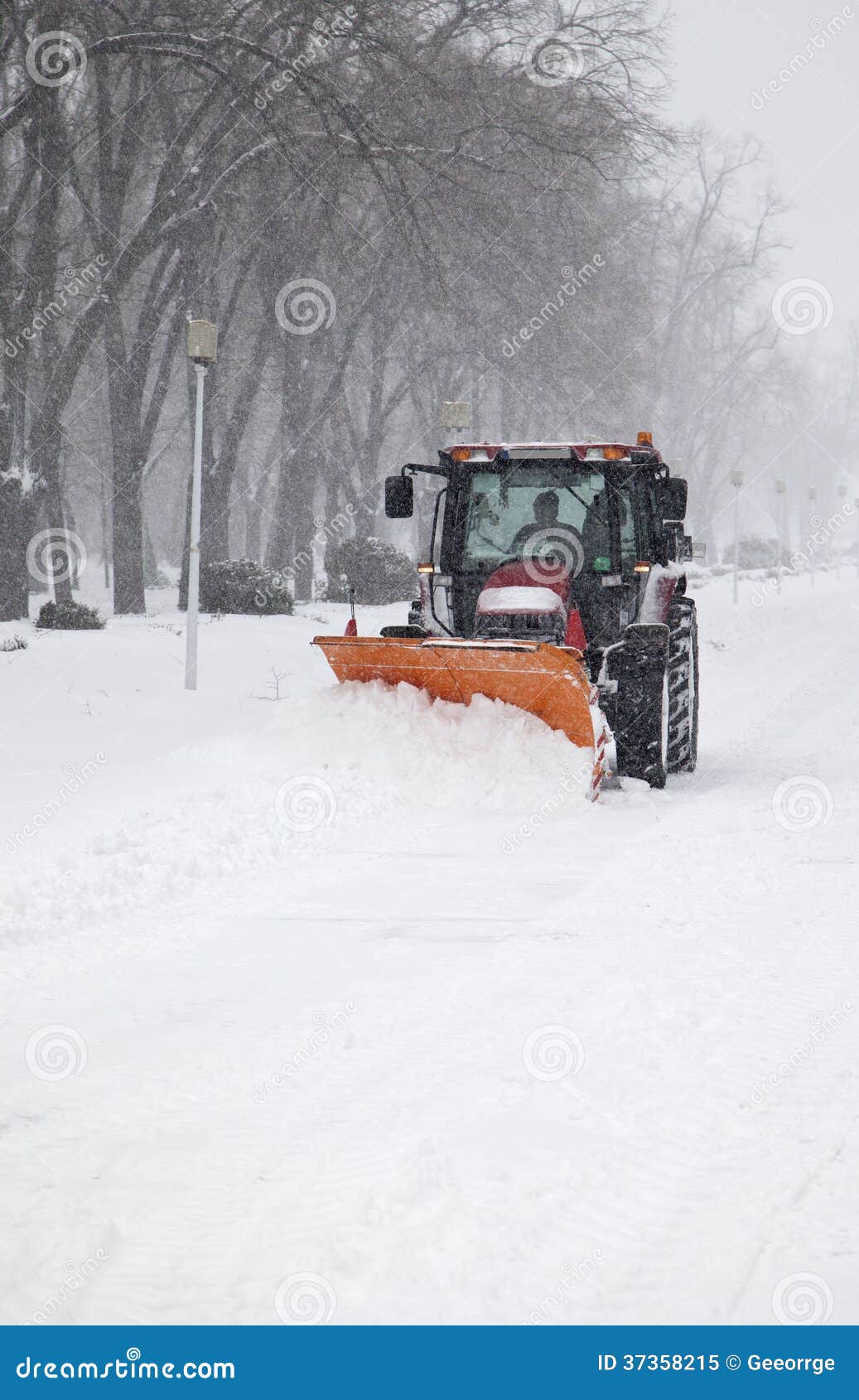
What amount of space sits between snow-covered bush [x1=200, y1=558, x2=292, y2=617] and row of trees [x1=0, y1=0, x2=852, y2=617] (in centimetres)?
177

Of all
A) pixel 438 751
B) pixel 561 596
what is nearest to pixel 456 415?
pixel 561 596

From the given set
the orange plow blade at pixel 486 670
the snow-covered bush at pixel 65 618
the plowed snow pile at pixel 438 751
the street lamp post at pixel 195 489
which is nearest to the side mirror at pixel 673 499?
the orange plow blade at pixel 486 670

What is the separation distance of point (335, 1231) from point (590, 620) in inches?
267

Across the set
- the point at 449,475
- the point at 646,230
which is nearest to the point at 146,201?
the point at 646,230

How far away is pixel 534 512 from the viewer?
918cm

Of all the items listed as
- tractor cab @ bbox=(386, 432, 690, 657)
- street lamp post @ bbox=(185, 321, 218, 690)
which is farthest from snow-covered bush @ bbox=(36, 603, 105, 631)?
tractor cab @ bbox=(386, 432, 690, 657)

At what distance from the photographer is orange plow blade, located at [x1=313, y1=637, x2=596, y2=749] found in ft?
25.5

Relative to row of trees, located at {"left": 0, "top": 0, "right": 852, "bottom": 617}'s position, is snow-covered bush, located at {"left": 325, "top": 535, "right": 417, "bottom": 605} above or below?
below

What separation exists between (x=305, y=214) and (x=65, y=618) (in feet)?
24.0

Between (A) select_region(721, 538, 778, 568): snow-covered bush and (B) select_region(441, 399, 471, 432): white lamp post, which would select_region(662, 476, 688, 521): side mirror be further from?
(A) select_region(721, 538, 778, 568): snow-covered bush

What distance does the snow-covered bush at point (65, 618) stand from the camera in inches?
619

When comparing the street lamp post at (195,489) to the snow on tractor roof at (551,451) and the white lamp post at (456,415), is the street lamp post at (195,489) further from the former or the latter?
the white lamp post at (456,415)

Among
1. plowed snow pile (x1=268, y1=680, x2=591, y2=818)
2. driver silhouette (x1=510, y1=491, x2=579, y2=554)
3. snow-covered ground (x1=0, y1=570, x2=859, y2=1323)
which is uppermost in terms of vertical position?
driver silhouette (x1=510, y1=491, x2=579, y2=554)

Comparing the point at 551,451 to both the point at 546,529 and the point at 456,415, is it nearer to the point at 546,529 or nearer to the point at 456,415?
the point at 546,529
